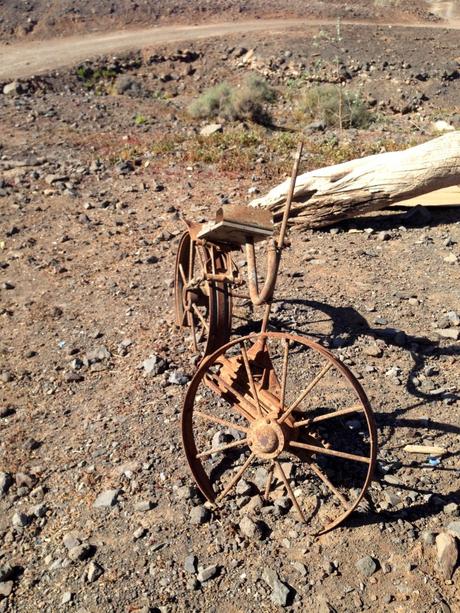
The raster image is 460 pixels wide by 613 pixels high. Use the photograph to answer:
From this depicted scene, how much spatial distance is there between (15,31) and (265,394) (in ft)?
62.5

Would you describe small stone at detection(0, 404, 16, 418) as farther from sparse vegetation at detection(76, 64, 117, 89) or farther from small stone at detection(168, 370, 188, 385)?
sparse vegetation at detection(76, 64, 117, 89)

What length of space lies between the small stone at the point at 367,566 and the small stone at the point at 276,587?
1.40 ft

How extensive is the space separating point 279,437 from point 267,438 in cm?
7

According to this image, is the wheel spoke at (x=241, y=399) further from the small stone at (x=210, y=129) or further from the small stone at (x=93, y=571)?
the small stone at (x=210, y=129)

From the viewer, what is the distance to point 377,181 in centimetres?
700

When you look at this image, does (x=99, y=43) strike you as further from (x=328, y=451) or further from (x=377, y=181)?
(x=328, y=451)

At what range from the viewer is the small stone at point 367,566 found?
335 centimetres

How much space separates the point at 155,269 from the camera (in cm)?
688

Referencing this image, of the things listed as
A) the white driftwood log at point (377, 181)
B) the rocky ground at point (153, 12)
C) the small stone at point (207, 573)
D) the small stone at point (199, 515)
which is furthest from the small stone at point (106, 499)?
the rocky ground at point (153, 12)

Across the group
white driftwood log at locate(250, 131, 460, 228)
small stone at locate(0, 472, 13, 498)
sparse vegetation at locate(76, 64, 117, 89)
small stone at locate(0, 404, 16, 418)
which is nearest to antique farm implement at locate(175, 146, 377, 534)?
small stone at locate(0, 472, 13, 498)

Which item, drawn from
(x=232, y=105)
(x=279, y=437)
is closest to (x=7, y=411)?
(x=279, y=437)

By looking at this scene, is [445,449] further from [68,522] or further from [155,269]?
[155,269]

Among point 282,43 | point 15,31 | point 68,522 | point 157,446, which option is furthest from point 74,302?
point 15,31

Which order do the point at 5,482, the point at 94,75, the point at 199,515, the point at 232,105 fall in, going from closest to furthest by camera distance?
the point at 199,515, the point at 5,482, the point at 232,105, the point at 94,75
